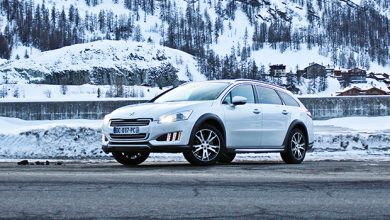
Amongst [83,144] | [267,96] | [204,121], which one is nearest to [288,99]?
[267,96]

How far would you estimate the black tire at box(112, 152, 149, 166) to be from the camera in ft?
39.8

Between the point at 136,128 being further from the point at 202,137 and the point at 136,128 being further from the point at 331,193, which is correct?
the point at 331,193

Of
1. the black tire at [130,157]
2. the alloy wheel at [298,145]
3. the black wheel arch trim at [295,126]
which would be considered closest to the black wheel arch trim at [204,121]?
the black tire at [130,157]

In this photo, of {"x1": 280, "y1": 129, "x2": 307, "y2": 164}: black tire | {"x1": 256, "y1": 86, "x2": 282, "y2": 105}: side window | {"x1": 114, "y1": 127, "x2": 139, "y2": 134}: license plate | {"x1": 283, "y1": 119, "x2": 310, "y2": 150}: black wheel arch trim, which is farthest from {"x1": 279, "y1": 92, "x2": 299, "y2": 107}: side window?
{"x1": 114, "y1": 127, "x2": 139, "y2": 134}: license plate

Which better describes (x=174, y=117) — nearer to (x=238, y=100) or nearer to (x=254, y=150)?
(x=238, y=100)

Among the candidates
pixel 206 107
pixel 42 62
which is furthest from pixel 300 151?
pixel 42 62

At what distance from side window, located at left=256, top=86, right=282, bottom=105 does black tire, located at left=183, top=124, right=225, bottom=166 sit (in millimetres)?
1656

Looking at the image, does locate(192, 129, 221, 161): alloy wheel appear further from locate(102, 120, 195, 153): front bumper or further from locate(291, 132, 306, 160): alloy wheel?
locate(291, 132, 306, 160): alloy wheel

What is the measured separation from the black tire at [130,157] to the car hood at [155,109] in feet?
3.26

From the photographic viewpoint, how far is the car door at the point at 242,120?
11.8 m

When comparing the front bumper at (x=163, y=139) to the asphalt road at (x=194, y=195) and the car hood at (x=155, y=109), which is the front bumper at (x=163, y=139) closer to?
the car hood at (x=155, y=109)

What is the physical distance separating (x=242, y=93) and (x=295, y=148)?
1.63 m

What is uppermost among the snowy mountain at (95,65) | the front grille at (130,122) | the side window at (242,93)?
the snowy mountain at (95,65)

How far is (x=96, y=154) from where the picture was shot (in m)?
17.4
